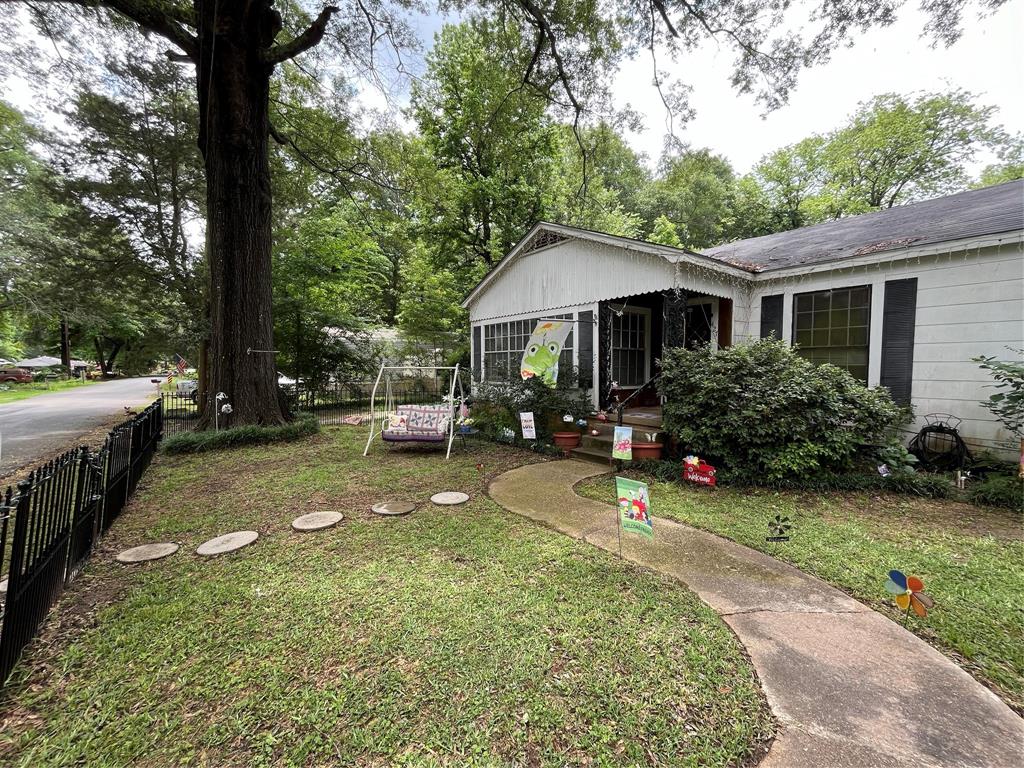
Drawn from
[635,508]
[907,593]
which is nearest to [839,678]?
[907,593]

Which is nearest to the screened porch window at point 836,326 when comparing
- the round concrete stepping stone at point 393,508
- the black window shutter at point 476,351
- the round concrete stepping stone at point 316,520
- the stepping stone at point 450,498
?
the stepping stone at point 450,498

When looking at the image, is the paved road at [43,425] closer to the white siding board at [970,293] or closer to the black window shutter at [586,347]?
the black window shutter at [586,347]

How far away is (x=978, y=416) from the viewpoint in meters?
5.11

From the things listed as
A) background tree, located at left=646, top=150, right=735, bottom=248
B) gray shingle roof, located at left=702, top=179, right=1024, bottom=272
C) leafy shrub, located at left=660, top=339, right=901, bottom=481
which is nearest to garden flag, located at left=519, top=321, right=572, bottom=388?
leafy shrub, located at left=660, top=339, right=901, bottom=481

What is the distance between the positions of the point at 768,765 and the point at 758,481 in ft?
13.4

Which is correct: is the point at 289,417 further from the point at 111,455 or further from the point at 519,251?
the point at 519,251

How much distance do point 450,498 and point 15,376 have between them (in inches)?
1412

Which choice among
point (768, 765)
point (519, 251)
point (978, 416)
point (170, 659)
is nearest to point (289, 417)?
point (519, 251)

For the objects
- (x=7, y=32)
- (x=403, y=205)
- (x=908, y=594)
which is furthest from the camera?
(x=403, y=205)

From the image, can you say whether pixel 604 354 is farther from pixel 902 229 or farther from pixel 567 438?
pixel 902 229

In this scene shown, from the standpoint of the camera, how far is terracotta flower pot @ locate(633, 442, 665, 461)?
5.95 m

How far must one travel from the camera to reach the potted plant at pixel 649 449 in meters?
5.95

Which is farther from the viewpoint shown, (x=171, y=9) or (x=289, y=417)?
(x=289, y=417)

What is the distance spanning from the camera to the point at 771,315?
7.02 m
